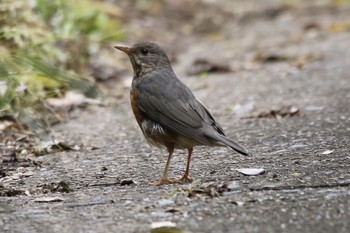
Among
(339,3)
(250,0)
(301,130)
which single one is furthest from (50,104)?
(250,0)

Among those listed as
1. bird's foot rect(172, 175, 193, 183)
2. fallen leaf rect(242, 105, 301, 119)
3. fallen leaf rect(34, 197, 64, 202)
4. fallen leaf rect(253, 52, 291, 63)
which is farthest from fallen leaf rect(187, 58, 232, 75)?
fallen leaf rect(34, 197, 64, 202)

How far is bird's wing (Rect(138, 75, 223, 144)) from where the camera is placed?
4324mm

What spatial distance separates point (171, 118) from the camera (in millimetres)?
4395

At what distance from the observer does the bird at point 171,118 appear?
14.0 ft

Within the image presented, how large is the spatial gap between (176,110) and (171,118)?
0.08 meters

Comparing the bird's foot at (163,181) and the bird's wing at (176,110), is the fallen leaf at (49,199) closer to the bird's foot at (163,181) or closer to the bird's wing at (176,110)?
the bird's foot at (163,181)

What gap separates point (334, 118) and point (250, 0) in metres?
Answer: 11.4

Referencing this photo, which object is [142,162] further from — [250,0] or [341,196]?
[250,0]

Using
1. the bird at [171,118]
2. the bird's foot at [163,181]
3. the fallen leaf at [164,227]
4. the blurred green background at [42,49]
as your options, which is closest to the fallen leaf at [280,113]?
the blurred green background at [42,49]

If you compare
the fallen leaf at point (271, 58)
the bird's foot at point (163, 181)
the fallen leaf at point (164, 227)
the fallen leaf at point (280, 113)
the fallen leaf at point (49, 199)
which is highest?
the fallen leaf at point (271, 58)

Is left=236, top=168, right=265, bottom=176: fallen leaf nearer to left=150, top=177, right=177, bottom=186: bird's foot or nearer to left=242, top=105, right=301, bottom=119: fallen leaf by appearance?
left=150, top=177, right=177, bottom=186: bird's foot

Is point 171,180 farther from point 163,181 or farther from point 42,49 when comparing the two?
point 42,49

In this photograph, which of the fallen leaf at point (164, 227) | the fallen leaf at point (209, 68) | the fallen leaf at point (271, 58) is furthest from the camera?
the fallen leaf at point (271, 58)

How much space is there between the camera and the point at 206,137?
429cm
